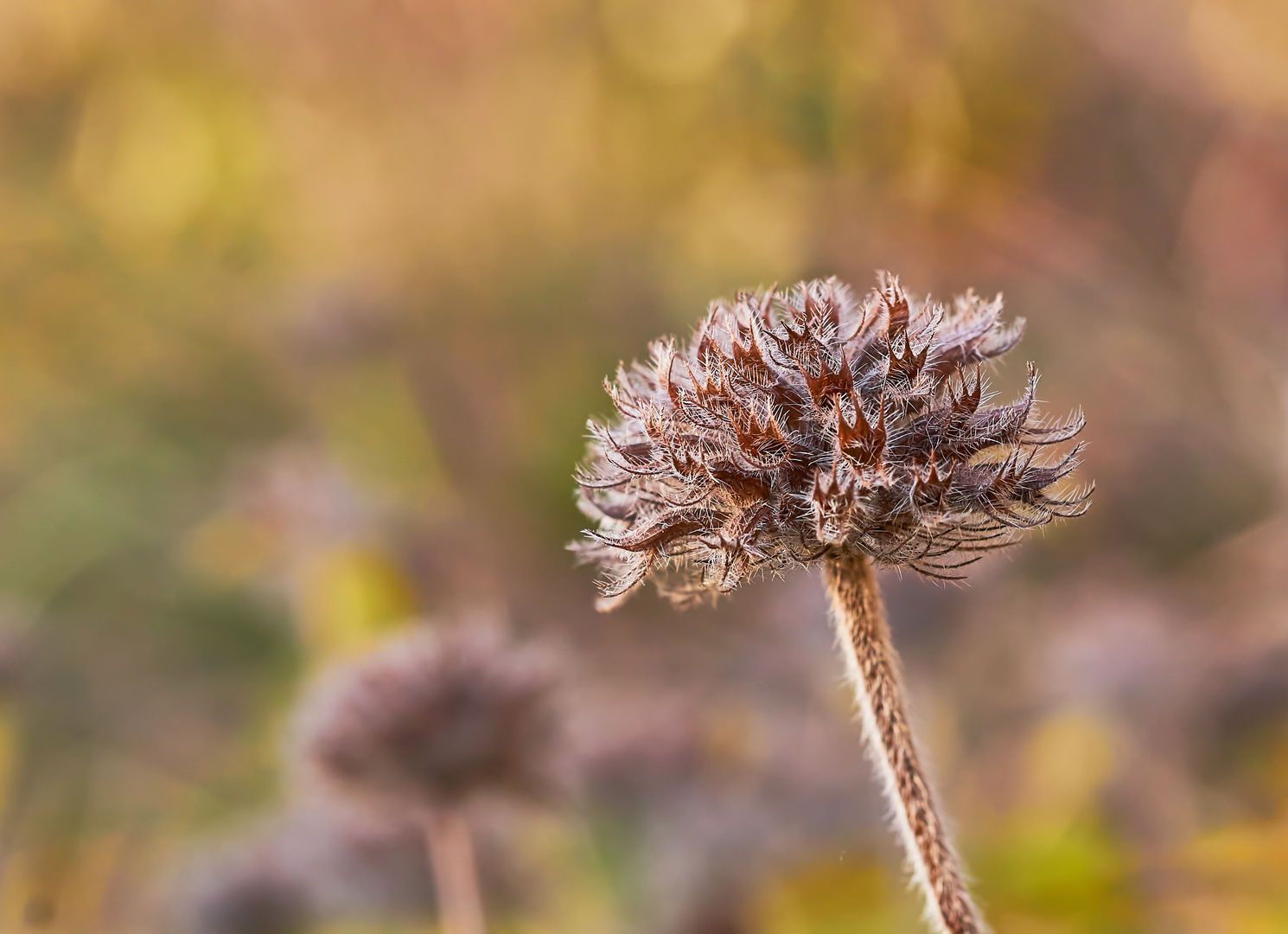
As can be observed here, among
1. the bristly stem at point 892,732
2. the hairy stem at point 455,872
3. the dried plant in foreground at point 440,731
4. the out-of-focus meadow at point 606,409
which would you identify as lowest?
the bristly stem at point 892,732

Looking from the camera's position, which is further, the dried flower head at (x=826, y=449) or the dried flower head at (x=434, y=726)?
the dried flower head at (x=434, y=726)

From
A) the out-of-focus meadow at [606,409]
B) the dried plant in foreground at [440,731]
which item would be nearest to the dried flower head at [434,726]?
the dried plant in foreground at [440,731]

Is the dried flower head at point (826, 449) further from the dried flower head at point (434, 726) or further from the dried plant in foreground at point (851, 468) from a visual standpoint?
the dried flower head at point (434, 726)

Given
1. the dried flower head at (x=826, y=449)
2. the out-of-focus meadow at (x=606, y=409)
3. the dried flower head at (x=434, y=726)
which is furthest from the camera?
the out-of-focus meadow at (x=606, y=409)

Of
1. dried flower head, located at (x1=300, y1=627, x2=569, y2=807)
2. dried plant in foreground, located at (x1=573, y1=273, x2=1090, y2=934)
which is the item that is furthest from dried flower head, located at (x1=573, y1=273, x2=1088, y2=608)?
dried flower head, located at (x1=300, y1=627, x2=569, y2=807)

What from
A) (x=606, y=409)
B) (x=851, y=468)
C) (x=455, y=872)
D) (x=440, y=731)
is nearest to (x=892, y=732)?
(x=851, y=468)

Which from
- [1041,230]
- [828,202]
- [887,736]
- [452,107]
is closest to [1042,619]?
[1041,230]

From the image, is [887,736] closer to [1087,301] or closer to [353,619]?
[353,619]
